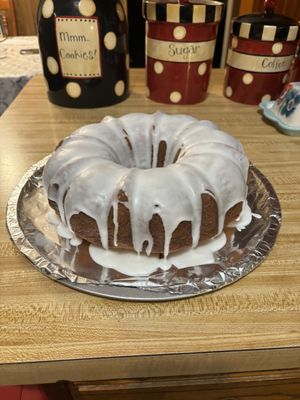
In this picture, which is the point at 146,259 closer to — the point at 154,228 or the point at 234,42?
the point at 154,228

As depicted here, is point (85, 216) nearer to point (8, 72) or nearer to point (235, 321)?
point (235, 321)

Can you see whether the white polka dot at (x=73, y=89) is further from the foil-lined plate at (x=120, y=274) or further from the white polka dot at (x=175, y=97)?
the foil-lined plate at (x=120, y=274)

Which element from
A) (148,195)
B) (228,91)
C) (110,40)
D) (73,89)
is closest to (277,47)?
(228,91)

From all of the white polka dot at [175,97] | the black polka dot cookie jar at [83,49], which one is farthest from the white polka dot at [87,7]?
the white polka dot at [175,97]

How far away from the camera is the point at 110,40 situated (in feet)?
2.64

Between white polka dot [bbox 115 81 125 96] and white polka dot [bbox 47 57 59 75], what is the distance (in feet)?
0.49

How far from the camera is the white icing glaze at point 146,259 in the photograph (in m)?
0.43

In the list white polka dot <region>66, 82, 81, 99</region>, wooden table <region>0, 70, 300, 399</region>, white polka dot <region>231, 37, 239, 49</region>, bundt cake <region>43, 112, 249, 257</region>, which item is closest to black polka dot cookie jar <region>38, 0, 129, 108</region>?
white polka dot <region>66, 82, 81, 99</region>

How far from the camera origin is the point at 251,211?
20.9 inches

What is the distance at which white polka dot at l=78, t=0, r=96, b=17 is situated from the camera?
752mm

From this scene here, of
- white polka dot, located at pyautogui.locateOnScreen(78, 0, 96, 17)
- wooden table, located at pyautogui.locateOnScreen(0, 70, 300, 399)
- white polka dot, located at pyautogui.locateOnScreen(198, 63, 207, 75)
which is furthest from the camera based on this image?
white polka dot, located at pyautogui.locateOnScreen(198, 63, 207, 75)

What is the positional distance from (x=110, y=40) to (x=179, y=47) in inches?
6.3

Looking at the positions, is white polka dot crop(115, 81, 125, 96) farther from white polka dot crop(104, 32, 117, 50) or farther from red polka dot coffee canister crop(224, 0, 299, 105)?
red polka dot coffee canister crop(224, 0, 299, 105)

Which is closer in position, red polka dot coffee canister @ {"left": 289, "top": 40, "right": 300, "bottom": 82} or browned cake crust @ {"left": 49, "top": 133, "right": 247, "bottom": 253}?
browned cake crust @ {"left": 49, "top": 133, "right": 247, "bottom": 253}
